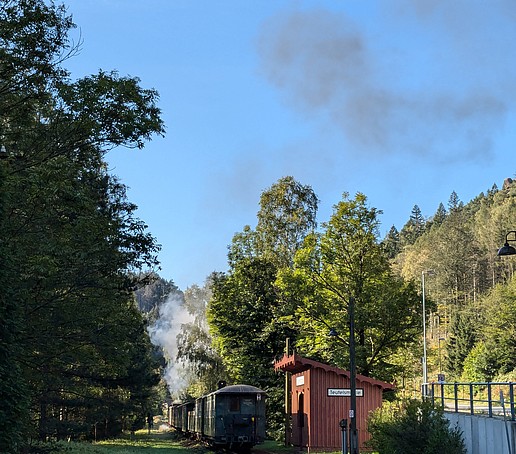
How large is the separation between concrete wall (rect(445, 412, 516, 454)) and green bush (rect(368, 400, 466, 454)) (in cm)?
31

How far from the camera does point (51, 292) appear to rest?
66.9 ft

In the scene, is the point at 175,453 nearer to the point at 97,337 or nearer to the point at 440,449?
the point at 97,337

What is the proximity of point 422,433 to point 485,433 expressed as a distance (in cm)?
175

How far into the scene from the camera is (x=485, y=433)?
17.9 m

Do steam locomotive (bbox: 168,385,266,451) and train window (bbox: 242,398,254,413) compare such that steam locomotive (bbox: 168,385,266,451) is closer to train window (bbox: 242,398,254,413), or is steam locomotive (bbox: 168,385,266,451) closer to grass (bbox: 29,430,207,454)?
train window (bbox: 242,398,254,413)

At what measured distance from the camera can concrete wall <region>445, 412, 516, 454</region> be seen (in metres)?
16.2

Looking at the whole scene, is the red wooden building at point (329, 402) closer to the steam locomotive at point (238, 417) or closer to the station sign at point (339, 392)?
the station sign at point (339, 392)

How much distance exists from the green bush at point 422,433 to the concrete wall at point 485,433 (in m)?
0.31

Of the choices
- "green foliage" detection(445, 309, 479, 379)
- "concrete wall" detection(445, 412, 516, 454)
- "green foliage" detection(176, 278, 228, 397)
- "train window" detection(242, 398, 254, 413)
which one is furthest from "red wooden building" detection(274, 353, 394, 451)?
"green foliage" detection(445, 309, 479, 379)

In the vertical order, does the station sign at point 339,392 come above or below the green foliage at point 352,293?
below

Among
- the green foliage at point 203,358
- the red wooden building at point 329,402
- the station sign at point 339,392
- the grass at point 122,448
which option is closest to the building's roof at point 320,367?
the red wooden building at point 329,402

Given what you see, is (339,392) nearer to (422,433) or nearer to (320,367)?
(320,367)

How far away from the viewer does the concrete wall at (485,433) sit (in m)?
16.2

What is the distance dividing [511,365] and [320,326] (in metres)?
37.7
